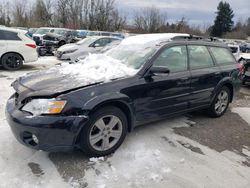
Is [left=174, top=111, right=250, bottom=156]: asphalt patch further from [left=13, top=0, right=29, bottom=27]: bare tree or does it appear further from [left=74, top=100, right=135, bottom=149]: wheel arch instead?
[left=13, top=0, right=29, bottom=27]: bare tree

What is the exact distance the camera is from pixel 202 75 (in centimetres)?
462

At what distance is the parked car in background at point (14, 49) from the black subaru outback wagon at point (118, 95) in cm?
612

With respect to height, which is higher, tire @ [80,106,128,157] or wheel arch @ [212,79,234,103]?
wheel arch @ [212,79,234,103]

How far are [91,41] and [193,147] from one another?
936 cm

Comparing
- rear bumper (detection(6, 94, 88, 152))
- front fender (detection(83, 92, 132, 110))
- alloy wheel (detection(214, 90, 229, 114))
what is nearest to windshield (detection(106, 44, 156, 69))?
front fender (detection(83, 92, 132, 110))

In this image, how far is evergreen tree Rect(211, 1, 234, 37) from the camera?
6019 centimetres

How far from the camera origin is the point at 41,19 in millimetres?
45531

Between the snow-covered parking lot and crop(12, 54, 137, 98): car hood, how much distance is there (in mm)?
876

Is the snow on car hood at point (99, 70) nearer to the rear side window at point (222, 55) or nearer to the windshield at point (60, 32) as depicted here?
the rear side window at point (222, 55)

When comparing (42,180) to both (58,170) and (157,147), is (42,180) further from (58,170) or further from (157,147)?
(157,147)

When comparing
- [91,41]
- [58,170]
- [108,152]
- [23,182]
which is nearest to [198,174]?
[108,152]

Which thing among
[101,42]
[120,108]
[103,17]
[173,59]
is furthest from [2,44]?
[103,17]

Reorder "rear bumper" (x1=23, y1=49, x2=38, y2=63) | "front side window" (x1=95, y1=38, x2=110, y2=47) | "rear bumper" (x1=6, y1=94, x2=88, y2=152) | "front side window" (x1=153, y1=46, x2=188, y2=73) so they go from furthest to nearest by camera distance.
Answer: "front side window" (x1=95, y1=38, x2=110, y2=47) < "rear bumper" (x1=23, y1=49, x2=38, y2=63) < "front side window" (x1=153, y1=46, x2=188, y2=73) < "rear bumper" (x1=6, y1=94, x2=88, y2=152)

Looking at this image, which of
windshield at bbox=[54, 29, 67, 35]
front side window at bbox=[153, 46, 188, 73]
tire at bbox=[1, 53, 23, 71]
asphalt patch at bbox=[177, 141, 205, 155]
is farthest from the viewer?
windshield at bbox=[54, 29, 67, 35]
